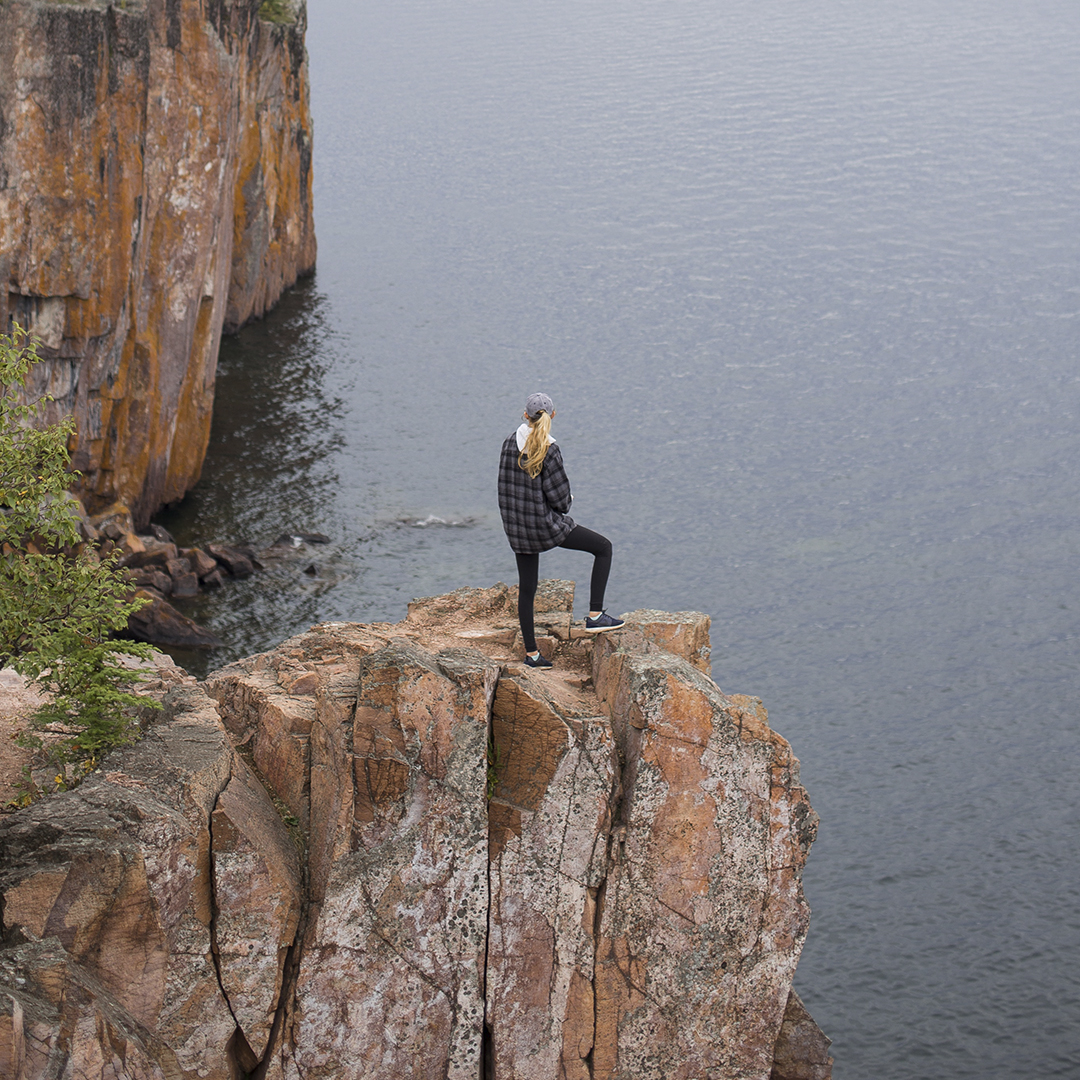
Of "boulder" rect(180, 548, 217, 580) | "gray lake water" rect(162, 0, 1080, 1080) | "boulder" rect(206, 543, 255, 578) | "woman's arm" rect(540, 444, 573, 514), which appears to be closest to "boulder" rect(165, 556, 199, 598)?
"boulder" rect(180, 548, 217, 580)

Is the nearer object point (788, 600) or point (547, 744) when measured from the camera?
point (547, 744)

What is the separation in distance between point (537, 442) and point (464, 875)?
567 cm

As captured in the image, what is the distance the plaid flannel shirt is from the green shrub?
5.05 m

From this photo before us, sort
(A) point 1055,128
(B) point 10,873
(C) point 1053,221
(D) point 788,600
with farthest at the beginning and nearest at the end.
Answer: (A) point 1055,128 < (C) point 1053,221 < (D) point 788,600 < (B) point 10,873

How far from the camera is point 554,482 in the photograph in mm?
18281

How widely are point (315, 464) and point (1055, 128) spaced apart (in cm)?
5792

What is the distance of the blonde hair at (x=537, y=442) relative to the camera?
17.7 metres

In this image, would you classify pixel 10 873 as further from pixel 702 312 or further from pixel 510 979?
pixel 702 312

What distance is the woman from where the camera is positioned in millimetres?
17750

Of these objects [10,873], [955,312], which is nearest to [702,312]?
[955,312]

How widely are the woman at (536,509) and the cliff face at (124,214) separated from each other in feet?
67.3

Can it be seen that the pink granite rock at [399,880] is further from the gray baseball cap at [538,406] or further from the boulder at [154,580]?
the boulder at [154,580]

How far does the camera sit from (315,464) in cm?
4900

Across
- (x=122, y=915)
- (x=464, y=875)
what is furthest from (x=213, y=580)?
(x=122, y=915)
